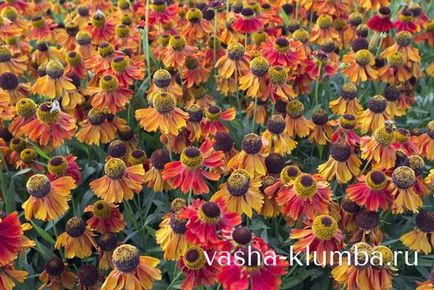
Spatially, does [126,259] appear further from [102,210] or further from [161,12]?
[161,12]

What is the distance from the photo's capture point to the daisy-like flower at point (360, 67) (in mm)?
2389

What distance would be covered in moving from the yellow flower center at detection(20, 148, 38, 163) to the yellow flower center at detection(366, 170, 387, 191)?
1208 mm

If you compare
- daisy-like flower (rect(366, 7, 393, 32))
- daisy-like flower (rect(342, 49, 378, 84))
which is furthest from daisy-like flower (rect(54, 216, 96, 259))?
daisy-like flower (rect(366, 7, 393, 32))

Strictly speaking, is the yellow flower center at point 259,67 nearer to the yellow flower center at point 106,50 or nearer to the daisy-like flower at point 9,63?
the yellow flower center at point 106,50

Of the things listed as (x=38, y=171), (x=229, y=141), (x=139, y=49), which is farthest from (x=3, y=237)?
(x=139, y=49)

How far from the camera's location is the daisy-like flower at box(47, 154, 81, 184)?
1.93 m

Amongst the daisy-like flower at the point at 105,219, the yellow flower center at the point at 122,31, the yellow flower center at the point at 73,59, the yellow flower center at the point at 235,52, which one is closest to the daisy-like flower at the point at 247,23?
the yellow flower center at the point at 235,52

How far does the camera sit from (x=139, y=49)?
2.66 m

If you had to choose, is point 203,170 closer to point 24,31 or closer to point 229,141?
point 229,141

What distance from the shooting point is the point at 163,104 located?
196cm

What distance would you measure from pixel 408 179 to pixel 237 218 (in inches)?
22.2

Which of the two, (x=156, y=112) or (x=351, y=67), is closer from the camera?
(x=156, y=112)

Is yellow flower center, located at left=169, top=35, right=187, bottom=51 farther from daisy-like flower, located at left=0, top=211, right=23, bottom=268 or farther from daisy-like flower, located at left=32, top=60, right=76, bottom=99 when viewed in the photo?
daisy-like flower, located at left=0, top=211, right=23, bottom=268

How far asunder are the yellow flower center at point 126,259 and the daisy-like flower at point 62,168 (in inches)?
21.7
